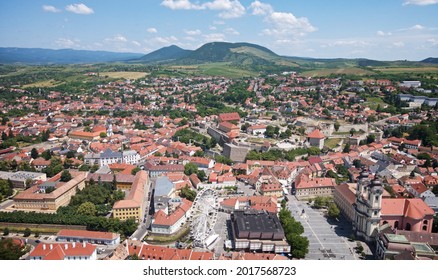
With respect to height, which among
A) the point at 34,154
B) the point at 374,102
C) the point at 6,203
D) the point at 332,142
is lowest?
the point at 6,203

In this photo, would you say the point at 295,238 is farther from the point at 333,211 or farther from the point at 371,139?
the point at 371,139

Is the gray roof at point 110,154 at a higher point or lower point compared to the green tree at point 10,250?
higher

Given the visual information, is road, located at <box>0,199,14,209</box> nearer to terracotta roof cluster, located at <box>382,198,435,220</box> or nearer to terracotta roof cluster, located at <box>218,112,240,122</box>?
terracotta roof cluster, located at <box>382,198,435,220</box>

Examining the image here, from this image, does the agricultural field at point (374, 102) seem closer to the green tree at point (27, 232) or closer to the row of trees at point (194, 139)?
the row of trees at point (194, 139)

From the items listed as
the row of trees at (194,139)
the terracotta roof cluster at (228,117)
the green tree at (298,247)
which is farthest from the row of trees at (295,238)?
the terracotta roof cluster at (228,117)

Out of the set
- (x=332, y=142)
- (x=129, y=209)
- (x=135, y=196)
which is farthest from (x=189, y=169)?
(x=332, y=142)
